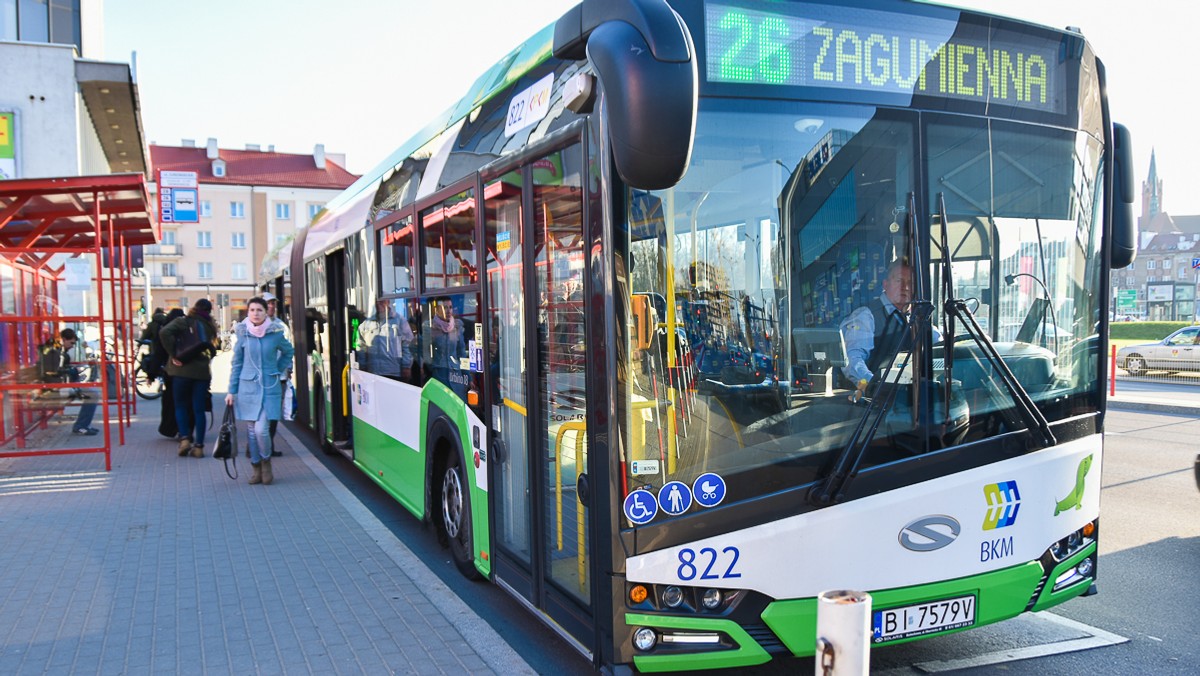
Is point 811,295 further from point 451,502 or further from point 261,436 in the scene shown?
point 261,436

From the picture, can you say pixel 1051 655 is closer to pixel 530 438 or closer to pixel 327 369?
pixel 530 438

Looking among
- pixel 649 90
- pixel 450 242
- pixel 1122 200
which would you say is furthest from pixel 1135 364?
pixel 649 90

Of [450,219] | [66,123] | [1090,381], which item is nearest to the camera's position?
[1090,381]

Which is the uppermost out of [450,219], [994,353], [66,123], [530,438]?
[66,123]

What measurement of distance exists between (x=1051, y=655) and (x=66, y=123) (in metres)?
20.1

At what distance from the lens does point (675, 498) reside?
3475 mm

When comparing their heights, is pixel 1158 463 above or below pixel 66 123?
below

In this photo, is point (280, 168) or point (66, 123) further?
point (280, 168)

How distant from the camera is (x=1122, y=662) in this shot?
4.38m

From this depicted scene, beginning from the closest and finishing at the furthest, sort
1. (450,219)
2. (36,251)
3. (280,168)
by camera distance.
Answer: (450,219), (36,251), (280,168)

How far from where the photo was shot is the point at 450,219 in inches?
222

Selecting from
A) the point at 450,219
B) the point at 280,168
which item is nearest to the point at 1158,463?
the point at 450,219

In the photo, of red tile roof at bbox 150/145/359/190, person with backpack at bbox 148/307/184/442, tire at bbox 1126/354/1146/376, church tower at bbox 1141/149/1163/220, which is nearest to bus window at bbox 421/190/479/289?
person with backpack at bbox 148/307/184/442

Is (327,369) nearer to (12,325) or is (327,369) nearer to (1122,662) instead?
(12,325)
